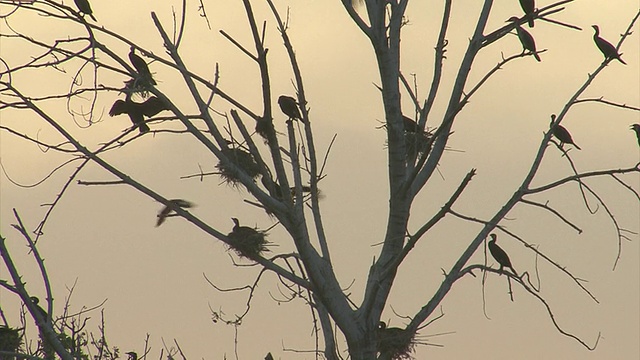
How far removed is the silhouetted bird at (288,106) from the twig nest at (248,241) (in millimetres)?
3320

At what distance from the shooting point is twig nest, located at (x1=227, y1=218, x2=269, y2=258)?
10.7m

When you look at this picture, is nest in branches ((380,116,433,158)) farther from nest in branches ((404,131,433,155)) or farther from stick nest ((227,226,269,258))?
stick nest ((227,226,269,258))

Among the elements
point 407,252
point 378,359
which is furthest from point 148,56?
point 378,359

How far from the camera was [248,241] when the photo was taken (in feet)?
35.8

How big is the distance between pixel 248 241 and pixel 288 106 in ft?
12.9

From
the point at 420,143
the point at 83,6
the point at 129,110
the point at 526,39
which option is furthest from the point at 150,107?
the point at 526,39

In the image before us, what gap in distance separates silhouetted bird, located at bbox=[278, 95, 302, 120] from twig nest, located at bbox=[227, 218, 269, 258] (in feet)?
10.9

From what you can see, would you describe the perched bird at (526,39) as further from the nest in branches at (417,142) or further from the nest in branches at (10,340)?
the nest in branches at (10,340)

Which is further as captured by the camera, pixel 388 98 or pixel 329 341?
pixel 329 341

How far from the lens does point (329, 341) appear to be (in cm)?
998

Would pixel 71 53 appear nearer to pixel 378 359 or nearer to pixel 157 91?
pixel 157 91

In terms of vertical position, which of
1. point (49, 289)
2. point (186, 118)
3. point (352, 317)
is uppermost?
point (186, 118)

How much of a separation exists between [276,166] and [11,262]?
7.09 ft

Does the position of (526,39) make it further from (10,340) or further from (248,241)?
(10,340)
